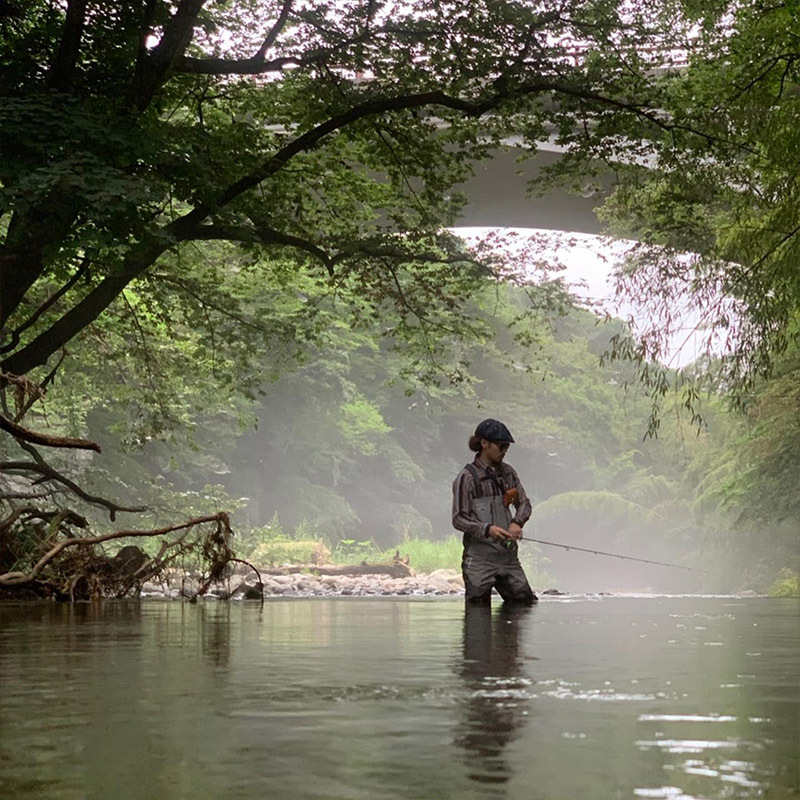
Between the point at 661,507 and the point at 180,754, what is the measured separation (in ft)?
259

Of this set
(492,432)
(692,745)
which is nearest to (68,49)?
(492,432)

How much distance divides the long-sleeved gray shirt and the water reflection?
12.5 ft

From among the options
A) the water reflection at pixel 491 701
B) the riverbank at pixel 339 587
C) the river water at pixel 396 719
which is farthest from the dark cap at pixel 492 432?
the riverbank at pixel 339 587

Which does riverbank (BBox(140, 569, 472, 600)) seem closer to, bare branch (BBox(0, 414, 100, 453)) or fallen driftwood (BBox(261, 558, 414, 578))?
fallen driftwood (BBox(261, 558, 414, 578))

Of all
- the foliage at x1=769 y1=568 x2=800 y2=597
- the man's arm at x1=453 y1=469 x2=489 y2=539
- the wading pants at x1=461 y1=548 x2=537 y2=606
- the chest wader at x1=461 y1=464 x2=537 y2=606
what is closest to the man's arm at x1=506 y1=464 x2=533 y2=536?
the chest wader at x1=461 y1=464 x2=537 y2=606

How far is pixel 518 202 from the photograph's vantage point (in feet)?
124

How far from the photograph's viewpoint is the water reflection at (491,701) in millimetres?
2742

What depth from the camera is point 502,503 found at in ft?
41.1

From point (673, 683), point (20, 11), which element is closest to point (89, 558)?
point (20, 11)

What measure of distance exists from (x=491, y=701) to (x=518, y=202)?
34363 millimetres

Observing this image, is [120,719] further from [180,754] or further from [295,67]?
[295,67]

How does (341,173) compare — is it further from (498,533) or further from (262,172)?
(498,533)

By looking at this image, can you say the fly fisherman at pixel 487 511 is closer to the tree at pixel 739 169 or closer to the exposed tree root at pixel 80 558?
the exposed tree root at pixel 80 558

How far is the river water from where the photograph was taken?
2459mm
